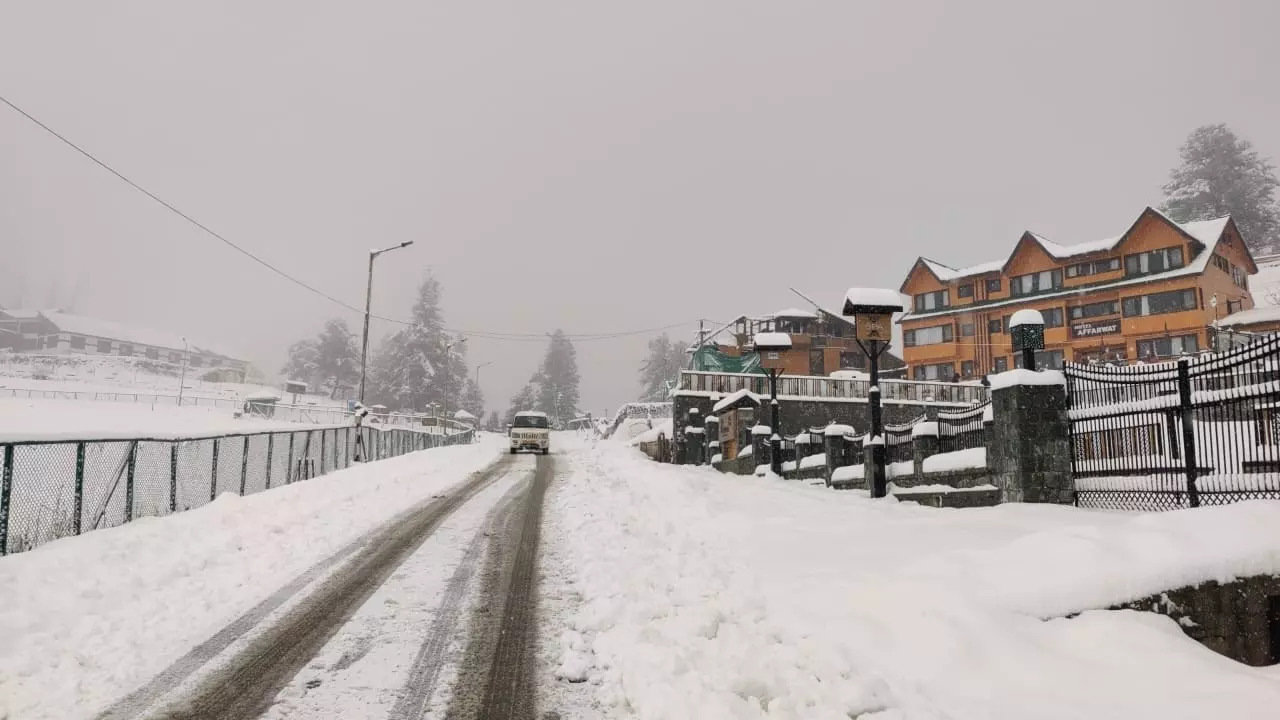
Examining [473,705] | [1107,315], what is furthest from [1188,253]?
[473,705]

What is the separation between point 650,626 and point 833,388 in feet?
98.2

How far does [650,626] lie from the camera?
→ 4855 mm

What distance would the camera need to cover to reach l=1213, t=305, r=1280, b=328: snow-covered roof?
31.8 m

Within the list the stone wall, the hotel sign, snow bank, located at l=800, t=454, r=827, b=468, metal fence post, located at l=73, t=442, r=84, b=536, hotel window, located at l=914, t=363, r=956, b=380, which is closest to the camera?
the stone wall

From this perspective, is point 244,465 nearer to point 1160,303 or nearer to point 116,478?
point 116,478

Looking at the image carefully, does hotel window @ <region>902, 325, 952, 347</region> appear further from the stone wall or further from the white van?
the stone wall

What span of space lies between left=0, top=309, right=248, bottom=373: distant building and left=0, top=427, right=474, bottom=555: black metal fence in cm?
10501

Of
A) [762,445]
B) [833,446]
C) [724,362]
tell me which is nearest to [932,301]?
[724,362]

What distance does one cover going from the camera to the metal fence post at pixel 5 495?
786 cm

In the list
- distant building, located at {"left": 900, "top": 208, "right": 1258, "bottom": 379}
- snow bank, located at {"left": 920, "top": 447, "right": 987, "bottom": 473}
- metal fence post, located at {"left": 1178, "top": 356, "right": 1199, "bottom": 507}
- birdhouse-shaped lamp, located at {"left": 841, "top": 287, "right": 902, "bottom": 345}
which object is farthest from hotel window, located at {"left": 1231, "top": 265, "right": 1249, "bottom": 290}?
metal fence post, located at {"left": 1178, "top": 356, "right": 1199, "bottom": 507}

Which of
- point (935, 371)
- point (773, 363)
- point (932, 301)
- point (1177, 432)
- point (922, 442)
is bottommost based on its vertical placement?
point (922, 442)

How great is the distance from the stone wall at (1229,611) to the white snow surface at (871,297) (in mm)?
8776

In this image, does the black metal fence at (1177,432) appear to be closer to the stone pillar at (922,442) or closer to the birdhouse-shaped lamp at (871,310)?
the stone pillar at (922,442)

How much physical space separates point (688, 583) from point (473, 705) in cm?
265
